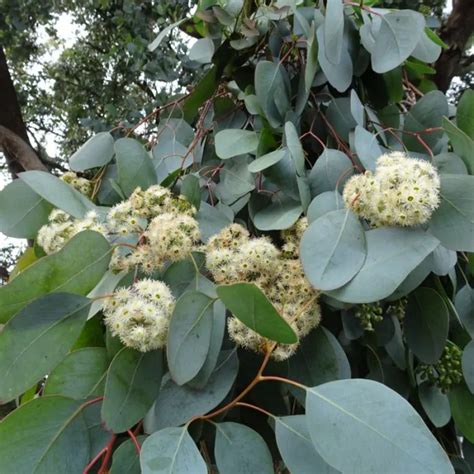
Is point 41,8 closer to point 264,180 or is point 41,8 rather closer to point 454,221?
point 264,180

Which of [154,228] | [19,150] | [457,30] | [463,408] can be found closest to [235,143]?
[154,228]

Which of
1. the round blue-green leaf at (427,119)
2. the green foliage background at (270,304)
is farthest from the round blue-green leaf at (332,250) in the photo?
the round blue-green leaf at (427,119)

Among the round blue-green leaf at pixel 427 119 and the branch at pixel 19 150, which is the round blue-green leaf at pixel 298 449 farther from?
the branch at pixel 19 150

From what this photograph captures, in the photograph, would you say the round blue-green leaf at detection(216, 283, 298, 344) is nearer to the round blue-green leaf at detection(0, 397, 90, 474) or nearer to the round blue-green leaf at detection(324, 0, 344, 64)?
the round blue-green leaf at detection(0, 397, 90, 474)

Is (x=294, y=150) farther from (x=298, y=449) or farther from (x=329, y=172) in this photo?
(x=298, y=449)

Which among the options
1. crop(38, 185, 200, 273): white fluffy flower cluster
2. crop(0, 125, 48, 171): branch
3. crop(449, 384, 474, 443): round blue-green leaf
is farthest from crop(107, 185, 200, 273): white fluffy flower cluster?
crop(0, 125, 48, 171): branch

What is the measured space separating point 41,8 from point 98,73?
1.69 ft

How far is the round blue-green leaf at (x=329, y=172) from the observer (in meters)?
0.58

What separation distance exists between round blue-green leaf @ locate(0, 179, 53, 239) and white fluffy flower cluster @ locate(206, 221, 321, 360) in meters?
0.25

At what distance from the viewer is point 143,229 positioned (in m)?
0.56

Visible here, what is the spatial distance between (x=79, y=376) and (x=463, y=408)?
0.42 m

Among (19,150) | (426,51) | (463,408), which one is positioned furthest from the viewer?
(19,150)

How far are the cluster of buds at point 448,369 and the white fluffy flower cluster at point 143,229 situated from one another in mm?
307

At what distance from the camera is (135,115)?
5.34 feet
